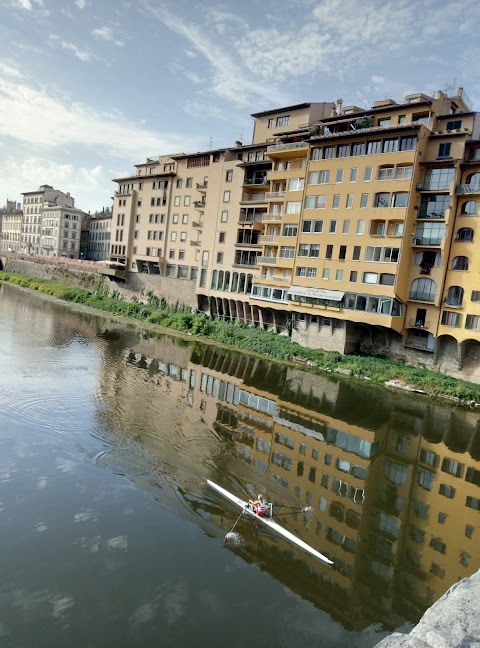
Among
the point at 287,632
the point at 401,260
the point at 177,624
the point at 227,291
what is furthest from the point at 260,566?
the point at 227,291

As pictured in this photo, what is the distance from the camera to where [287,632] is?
1219cm

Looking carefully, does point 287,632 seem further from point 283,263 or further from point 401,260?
point 283,263

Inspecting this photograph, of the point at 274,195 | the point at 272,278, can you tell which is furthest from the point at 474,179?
the point at 272,278

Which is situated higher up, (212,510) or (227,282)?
(227,282)

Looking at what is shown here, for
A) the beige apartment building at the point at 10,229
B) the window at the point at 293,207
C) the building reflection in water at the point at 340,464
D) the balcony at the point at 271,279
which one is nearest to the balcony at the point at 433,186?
the window at the point at 293,207

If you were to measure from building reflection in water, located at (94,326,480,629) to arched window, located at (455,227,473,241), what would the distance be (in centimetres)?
1524

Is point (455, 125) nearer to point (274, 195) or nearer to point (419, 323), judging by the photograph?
point (419, 323)

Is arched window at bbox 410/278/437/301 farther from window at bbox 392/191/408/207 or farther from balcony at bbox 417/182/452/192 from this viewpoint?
balcony at bbox 417/182/452/192

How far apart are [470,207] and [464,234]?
2.37 meters

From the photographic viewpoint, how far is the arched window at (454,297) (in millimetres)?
40562

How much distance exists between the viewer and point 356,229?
147 feet

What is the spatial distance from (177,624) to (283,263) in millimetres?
42465

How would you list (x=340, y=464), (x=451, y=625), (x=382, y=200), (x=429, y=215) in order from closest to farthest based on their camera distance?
(x=451, y=625) < (x=340, y=464) < (x=429, y=215) < (x=382, y=200)

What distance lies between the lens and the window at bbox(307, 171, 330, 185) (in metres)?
47.4
